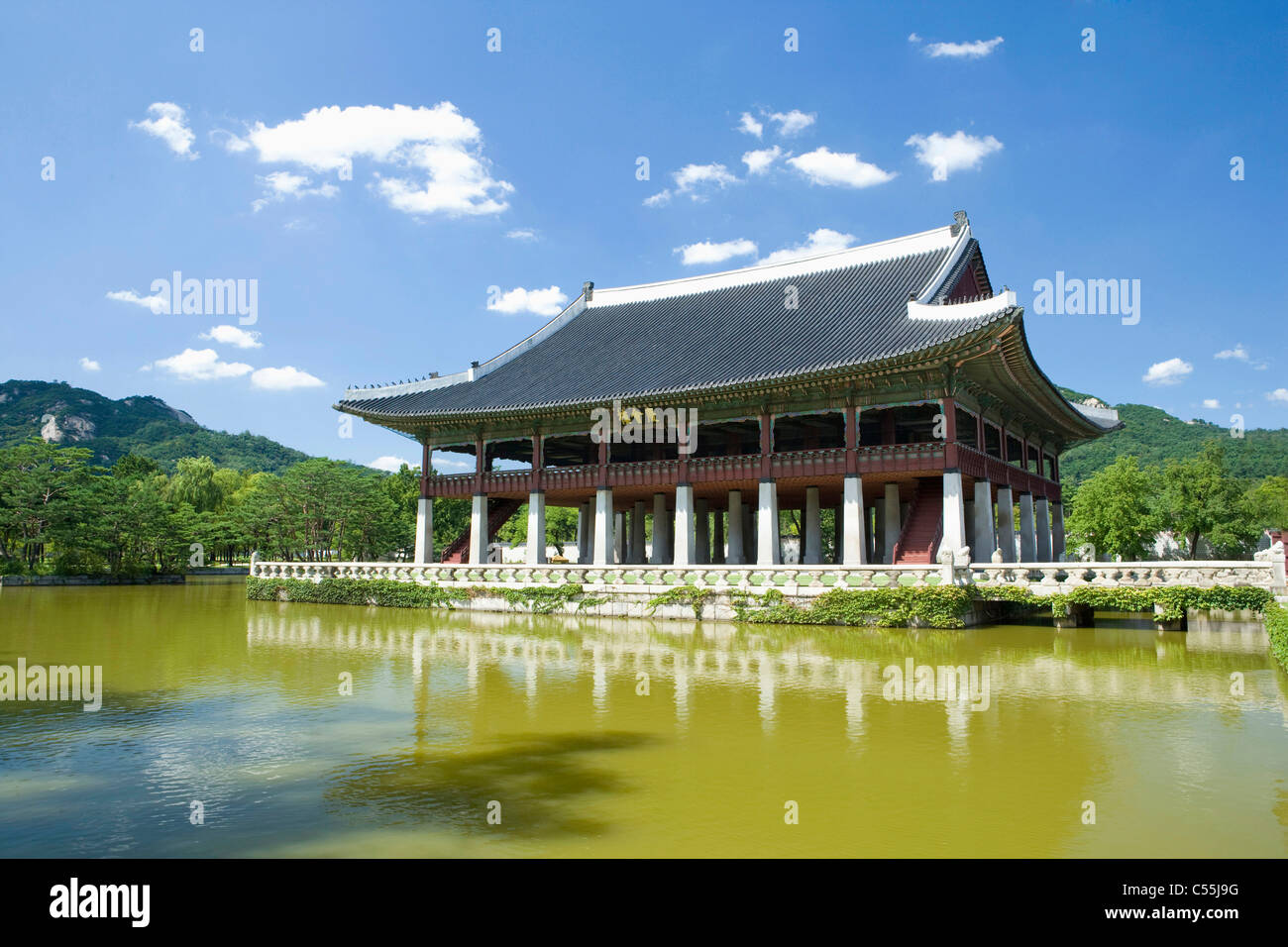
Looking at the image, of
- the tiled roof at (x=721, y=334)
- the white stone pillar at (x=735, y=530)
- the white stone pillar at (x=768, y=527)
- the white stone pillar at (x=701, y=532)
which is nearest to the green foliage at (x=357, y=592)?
the tiled roof at (x=721, y=334)

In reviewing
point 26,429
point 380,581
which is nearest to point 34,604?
point 380,581

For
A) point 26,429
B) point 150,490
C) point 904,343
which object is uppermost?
point 26,429

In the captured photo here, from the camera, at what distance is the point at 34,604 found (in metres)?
30.0

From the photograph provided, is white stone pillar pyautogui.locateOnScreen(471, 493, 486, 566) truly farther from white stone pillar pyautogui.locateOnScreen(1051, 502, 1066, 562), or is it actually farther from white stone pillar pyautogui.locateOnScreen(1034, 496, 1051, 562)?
white stone pillar pyautogui.locateOnScreen(1051, 502, 1066, 562)

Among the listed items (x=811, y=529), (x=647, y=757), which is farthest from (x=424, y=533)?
(x=647, y=757)

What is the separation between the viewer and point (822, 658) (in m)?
16.0

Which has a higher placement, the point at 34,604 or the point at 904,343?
the point at 904,343

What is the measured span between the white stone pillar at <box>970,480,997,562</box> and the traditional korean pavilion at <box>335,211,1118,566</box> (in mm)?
72

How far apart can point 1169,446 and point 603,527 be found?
88.7 m

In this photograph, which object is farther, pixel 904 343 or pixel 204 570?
pixel 204 570

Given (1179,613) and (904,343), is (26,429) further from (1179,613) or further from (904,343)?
(1179,613)

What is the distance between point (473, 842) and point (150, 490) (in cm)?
5167

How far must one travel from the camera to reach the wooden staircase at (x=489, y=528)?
35.3 metres
